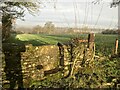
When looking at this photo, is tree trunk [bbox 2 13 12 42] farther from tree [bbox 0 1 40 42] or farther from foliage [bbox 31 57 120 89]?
foliage [bbox 31 57 120 89]


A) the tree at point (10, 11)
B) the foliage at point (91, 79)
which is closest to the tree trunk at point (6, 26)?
the tree at point (10, 11)

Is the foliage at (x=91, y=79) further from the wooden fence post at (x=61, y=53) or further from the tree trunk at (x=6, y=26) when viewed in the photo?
the tree trunk at (x=6, y=26)

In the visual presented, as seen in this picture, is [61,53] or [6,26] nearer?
[61,53]

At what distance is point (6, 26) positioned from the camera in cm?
1903

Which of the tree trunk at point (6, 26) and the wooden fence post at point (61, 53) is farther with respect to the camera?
the tree trunk at point (6, 26)

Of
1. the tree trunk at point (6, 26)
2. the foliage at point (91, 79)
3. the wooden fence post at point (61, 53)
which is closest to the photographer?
the foliage at point (91, 79)

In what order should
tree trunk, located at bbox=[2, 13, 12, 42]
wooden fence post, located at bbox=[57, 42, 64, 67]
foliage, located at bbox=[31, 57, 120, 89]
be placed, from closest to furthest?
foliage, located at bbox=[31, 57, 120, 89]
wooden fence post, located at bbox=[57, 42, 64, 67]
tree trunk, located at bbox=[2, 13, 12, 42]

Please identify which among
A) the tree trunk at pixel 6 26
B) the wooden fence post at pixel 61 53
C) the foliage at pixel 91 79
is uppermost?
the tree trunk at pixel 6 26

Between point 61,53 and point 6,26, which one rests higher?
point 6,26

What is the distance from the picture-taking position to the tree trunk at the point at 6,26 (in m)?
18.2

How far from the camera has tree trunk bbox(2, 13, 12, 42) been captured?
59.7ft

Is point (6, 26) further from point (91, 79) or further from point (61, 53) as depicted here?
point (91, 79)

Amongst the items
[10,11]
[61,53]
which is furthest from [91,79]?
[10,11]

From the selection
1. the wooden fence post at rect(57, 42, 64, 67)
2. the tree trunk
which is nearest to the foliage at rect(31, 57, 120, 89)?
the wooden fence post at rect(57, 42, 64, 67)
